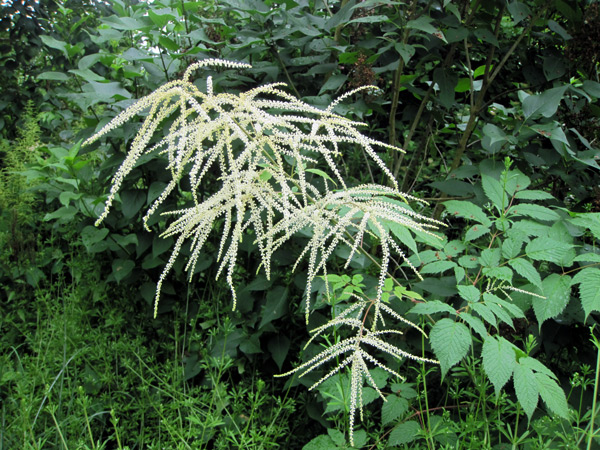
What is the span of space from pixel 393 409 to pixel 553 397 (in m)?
0.49

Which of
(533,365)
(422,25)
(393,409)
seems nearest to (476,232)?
(533,365)

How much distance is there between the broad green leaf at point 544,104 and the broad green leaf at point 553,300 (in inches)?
29.6

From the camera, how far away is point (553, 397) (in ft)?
4.12

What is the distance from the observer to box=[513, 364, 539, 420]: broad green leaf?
1.21 meters

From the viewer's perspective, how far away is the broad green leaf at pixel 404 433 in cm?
153

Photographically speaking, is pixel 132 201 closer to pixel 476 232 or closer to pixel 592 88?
pixel 476 232

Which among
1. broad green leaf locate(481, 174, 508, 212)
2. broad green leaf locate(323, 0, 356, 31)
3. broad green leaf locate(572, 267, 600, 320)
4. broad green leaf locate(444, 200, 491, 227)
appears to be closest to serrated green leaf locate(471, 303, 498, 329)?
broad green leaf locate(572, 267, 600, 320)

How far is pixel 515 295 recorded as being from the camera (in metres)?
1.61

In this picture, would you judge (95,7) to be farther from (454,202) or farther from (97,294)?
(454,202)

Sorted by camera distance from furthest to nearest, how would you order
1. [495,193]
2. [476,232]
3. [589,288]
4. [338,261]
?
[338,261]
[495,193]
[476,232]
[589,288]

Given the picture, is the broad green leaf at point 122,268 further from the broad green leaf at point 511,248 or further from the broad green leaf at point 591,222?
the broad green leaf at point 591,222

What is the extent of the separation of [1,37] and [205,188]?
334 cm

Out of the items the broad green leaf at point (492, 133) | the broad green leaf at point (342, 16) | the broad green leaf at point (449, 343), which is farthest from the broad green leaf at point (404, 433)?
the broad green leaf at point (342, 16)

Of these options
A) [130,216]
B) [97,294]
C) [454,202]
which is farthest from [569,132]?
[97,294]
